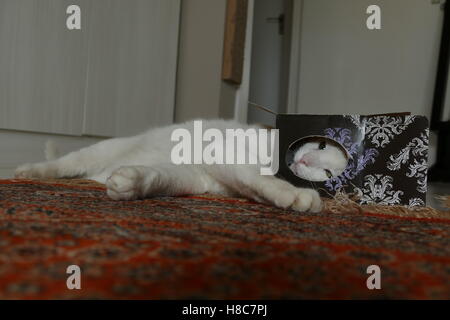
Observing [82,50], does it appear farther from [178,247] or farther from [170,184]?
[178,247]

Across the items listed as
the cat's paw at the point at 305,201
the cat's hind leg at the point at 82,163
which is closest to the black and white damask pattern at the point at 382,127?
the cat's paw at the point at 305,201

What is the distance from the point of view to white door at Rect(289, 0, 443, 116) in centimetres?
304

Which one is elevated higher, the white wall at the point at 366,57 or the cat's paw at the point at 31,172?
the white wall at the point at 366,57

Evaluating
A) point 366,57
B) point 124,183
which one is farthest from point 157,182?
point 366,57

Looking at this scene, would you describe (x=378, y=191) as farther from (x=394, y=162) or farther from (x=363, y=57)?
(x=363, y=57)

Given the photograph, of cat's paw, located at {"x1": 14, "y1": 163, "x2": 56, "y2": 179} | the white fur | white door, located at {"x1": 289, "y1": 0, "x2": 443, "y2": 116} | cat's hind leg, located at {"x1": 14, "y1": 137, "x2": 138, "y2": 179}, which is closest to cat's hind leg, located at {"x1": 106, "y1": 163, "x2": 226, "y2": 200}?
the white fur

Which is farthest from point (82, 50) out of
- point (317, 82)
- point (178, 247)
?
point (317, 82)

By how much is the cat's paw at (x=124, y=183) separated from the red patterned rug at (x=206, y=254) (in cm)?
4

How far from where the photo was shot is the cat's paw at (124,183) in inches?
32.3

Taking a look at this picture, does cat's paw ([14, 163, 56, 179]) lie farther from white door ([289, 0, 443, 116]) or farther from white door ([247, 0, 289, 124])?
white door ([247, 0, 289, 124])

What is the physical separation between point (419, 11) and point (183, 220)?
10.2 ft

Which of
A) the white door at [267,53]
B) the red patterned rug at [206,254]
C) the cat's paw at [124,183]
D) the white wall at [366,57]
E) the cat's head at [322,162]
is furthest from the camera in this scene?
the white door at [267,53]

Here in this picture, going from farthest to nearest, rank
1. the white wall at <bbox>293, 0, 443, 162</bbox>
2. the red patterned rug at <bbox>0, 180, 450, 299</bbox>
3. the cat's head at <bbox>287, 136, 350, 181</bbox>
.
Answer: the white wall at <bbox>293, 0, 443, 162</bbox>, the cat's head at <bbox>287, 136, 350, 181</bbox>, the red patterned rug at <bbox>0, 180, 450, 299</bbox>

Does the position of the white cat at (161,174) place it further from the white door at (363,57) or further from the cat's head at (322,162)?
the white door at (363,57)
